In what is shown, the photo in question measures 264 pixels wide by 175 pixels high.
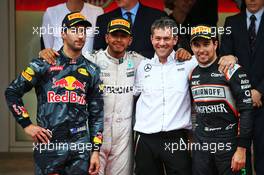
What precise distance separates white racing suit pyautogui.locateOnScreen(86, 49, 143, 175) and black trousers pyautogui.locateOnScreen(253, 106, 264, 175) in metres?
1.03

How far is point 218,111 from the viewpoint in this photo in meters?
4.27

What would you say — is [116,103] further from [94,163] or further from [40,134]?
[40,134]

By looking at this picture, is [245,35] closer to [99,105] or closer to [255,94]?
[255,94]

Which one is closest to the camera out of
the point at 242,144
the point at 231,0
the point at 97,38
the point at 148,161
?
the point at 242,144

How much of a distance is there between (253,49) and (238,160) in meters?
1.05

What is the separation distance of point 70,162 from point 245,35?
1.80 metres

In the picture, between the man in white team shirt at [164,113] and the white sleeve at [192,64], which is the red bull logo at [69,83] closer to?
the man in white team shirt at [164,113]

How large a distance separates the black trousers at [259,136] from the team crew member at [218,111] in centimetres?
41

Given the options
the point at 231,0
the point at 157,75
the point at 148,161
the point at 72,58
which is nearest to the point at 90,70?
the point at 72,58

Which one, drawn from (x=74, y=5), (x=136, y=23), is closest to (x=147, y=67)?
(x=136, y=23)

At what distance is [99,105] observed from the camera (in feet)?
14.3

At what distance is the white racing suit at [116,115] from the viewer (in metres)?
4.59

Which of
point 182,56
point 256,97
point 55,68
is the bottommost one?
point 256,97

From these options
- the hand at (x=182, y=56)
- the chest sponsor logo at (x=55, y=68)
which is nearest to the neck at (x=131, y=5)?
the hand at (x=182, y=56)
